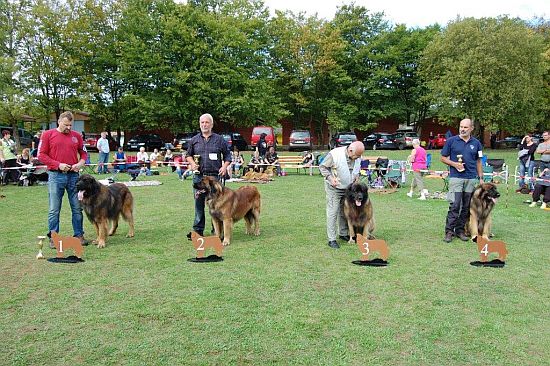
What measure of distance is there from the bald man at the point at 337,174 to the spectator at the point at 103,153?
12.4 metres

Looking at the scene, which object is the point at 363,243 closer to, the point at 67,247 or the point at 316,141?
the point at 67,247

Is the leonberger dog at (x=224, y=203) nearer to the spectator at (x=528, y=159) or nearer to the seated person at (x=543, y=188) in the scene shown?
the seated person at (x=543, y=188)

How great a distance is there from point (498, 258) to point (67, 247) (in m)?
5.41

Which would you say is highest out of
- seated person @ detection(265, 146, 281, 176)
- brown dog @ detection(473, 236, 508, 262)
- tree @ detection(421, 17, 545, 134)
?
tree @ detection(421, 17, 545, 134)

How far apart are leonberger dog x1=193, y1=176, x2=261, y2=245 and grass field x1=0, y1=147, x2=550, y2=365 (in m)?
0.33

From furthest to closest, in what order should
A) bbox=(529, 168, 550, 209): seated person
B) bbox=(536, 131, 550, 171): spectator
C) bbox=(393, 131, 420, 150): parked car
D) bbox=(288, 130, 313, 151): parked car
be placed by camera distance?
bbox=(393, 131, 420, 150): parked car
bbox=(288, 130, 313, 151): parked car
bbox=(536, 131, 550, 171): spectator
bbox=(529, 168, 550, 209): seated person

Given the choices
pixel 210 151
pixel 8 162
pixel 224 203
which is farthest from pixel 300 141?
pixel 224 203

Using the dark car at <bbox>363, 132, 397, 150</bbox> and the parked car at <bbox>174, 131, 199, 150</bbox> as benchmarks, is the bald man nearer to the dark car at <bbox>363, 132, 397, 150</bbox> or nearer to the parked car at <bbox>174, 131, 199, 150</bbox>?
the parked car at <bbox>174, 131, 199, 150</bbox>

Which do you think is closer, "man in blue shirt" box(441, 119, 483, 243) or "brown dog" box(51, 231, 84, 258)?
"brown dog" box(51, 231, 84, 258)

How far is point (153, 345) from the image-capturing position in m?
3.42

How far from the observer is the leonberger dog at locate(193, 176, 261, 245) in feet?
21.2

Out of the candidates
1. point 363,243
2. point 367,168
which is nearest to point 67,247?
point 363,243

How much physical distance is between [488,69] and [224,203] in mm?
27599

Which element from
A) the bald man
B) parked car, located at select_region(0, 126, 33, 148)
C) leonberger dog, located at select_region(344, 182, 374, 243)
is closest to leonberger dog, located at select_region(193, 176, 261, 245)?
the bald man
